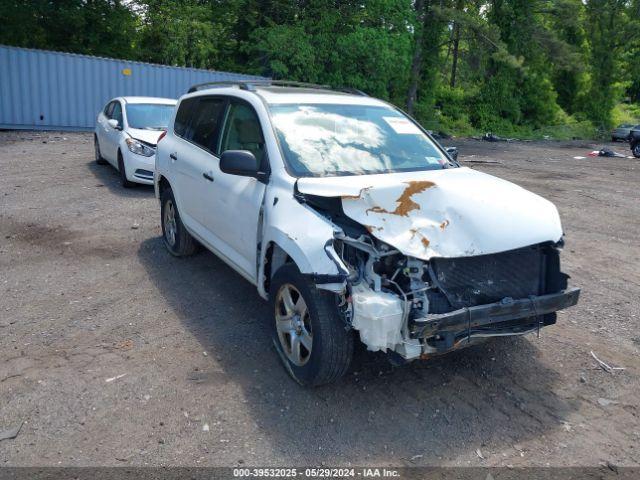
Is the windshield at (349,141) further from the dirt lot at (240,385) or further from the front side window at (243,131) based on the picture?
the dirt lot at (240,385)

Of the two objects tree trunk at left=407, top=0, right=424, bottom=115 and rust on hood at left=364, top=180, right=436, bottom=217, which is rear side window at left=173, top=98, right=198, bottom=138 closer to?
rust on hood at left=364, top=180, right=436, bottom=217

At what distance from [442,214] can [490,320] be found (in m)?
0.72

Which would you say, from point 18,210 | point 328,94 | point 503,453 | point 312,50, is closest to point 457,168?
→ point 328,94

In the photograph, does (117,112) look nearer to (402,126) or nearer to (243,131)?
(243,131)

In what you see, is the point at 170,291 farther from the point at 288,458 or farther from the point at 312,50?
the point at 312,50

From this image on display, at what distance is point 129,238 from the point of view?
748 centimetres

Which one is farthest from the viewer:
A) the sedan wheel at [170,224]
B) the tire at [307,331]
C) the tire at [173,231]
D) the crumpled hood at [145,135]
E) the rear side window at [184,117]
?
the crumpled hood at [145,135]

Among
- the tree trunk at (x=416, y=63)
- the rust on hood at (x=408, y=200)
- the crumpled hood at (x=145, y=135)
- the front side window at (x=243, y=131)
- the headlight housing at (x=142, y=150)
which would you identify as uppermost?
the tree trunk at (x=416, y=63)

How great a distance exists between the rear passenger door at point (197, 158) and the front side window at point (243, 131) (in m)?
0.19

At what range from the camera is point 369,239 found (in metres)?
3.65

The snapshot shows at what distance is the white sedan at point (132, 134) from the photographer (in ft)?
33.3

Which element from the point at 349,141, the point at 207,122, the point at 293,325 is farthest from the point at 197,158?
the point at 293,325

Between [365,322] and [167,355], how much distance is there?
179 centimetres

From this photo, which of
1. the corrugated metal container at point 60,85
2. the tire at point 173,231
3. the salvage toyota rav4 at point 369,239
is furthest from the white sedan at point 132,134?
the corrugated metal container at point 60,85
